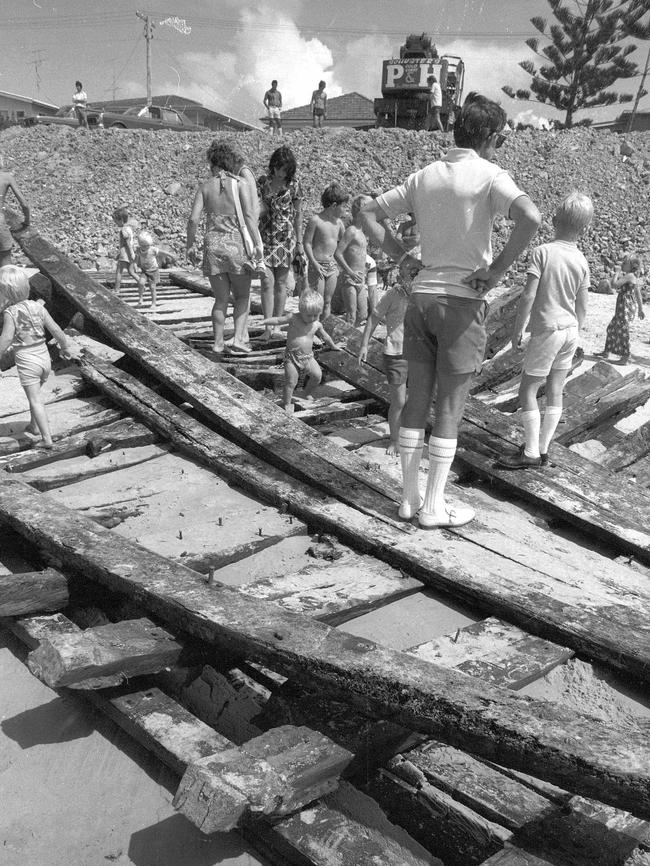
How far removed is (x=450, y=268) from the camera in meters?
3.68

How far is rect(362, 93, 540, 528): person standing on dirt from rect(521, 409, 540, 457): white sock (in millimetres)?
1111

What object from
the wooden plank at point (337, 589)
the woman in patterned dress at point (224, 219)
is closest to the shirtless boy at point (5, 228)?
the woman in patterned dress at point (224, 219)

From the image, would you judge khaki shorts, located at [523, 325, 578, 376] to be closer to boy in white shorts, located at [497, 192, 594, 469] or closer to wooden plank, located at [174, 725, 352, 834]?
boy in white shorts, located at [497, 192, 594, 469]

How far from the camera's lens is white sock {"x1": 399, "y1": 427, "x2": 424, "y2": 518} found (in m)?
3.85

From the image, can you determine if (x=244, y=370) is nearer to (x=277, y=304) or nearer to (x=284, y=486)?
(x=277, y=304)

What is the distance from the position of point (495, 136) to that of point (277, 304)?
16.5 feet

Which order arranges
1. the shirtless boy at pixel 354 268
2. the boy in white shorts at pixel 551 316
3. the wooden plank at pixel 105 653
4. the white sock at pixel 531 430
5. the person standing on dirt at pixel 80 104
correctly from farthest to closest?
the person standing on dirt at pixel 80 104 < the shirtless boy at pixel 354 268 < the white sock at pixel 531 430 < the boy in white shorts at pixel 551 316 < the wooden plank at pixel 105 653

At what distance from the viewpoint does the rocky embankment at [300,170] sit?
19328mm

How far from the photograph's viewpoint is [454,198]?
141 inches

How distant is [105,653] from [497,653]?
142cm

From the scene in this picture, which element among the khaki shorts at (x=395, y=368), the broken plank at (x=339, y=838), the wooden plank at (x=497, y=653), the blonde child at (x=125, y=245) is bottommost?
the broken plank at (x=339, y=838)

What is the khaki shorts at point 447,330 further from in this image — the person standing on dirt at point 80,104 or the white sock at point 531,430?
the person standing on dirt at point 80,104

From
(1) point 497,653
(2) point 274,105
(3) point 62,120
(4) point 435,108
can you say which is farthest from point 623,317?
(3) point 62,120

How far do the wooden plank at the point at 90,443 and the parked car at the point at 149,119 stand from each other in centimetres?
2334
